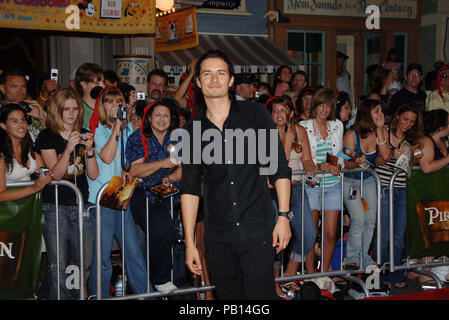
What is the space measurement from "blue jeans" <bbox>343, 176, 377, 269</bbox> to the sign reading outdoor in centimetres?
910

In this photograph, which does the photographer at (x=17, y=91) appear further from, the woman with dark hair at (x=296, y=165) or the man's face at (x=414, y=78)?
the man's face at (x=414, y=78)

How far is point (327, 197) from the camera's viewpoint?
21.6ft

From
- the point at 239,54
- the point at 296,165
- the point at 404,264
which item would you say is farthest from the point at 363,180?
the point at 239,54

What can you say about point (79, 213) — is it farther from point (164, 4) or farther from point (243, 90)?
point (164, 4)

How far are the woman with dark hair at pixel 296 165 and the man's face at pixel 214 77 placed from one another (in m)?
2.56

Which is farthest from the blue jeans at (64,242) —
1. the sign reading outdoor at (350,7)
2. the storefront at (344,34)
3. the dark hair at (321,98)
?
the sign reading outdoor at (350,7)

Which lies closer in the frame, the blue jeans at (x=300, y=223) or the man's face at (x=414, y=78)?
the blue jeans at (x=300, y=223)

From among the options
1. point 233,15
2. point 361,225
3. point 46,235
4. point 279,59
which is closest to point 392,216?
point 361,225

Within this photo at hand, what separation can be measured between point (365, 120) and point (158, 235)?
3075 millimetres

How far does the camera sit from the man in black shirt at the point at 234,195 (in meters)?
3.90

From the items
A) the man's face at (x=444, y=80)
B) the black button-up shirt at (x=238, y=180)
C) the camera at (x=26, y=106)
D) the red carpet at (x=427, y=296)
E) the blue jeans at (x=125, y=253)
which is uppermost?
the man's face at (x=444, y=80)
